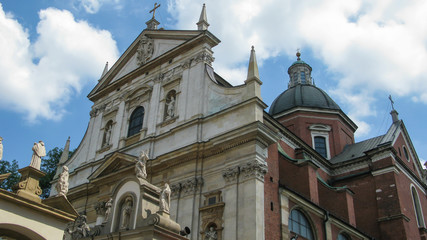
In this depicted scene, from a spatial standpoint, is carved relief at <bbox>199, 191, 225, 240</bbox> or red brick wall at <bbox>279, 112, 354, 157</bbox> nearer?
carved relief at <bbox>199, 191, 225, 240</bbox>

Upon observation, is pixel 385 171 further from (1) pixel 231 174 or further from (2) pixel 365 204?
(1) pixel 231 174

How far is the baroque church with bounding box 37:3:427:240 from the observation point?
563 inches

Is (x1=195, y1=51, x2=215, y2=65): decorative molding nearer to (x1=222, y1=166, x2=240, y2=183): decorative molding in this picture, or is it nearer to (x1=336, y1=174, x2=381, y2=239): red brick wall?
(x1=222, y1=166, x2=240, y2=183): decorative molding

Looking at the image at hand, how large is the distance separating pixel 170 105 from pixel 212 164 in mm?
4750

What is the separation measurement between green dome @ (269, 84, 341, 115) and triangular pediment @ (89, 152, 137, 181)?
1477cm

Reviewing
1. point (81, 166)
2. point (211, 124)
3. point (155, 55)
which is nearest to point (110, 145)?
point (81, 166)

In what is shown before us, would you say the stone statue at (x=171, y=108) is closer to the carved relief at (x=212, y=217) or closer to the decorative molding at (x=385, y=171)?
the carved relief at (x=212, y=217)

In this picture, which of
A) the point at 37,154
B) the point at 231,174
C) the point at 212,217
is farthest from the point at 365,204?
the point at 37,154

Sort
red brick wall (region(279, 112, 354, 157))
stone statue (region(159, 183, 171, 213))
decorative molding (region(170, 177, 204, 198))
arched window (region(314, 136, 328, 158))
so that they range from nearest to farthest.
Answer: stone statue (region(159, 183, 171, 213))
decorative molding (region(170, 177, 204, 198))
arched window (region(314, 136, 328, 158))
red brick wall (region(279, 112, 354, 157))

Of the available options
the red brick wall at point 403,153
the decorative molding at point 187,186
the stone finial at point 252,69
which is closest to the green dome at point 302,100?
the red brick wall at point 403,153

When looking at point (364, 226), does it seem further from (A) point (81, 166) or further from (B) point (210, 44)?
(A) point (81, 166)

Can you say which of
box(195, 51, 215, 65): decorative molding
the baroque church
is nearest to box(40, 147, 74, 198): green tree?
the baroque church

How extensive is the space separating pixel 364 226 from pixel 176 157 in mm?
11900

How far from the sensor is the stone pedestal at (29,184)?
30.9 feet
